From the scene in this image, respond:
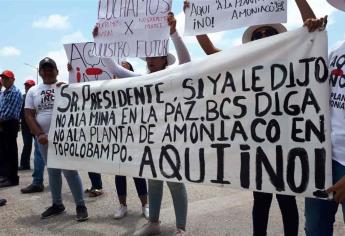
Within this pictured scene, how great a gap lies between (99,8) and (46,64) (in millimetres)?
1133

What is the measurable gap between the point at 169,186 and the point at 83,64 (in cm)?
165

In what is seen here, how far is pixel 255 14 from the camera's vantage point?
296cm

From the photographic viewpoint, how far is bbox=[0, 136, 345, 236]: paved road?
166 inches

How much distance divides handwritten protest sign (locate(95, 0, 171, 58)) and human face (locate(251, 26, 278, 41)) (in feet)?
2.66

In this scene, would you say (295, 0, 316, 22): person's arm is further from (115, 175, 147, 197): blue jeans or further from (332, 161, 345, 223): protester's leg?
(115, 175, 147, 197): blue jeans

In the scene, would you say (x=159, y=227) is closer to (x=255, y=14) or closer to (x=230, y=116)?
(x=230, y=116)

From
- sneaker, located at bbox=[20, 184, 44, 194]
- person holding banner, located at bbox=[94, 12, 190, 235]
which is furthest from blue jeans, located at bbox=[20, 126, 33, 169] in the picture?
person holding banner, located at bbox=[94, 12, 190, 235]

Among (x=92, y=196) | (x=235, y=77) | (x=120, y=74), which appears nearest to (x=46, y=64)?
(x=120, y=74)

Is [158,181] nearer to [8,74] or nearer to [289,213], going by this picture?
[289,213]

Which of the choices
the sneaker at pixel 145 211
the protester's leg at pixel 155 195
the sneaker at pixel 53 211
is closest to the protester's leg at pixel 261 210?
the protester's leg at pixel 155 195

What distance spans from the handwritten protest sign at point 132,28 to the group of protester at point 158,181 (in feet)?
0.34

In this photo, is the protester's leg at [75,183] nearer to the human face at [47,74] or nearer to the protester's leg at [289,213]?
the human face at [47,74]

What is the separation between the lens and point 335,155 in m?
2.34

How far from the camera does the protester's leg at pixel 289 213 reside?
3076 millimetres
